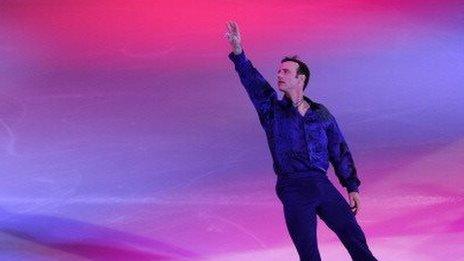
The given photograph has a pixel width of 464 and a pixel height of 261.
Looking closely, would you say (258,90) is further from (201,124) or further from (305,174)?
(201,124)

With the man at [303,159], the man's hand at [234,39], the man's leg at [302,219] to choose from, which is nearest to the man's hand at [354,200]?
the man at [303,159]

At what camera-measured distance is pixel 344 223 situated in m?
3.79

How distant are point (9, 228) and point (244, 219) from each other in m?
1.61

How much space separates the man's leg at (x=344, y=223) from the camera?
12.3 ft

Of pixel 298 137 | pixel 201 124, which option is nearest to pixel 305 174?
pixel 298 137

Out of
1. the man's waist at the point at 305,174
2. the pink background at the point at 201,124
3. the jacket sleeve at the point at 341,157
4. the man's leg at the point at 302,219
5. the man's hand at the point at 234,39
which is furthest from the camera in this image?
the pink background at the point at 201,124

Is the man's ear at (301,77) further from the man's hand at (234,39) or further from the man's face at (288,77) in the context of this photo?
the man's hand at (234,39)

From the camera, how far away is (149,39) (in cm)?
902

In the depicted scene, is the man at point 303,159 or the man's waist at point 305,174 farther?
the man's waist at point 305,174

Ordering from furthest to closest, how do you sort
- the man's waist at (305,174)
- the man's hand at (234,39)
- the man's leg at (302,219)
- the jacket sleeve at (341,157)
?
1. the man's hand at (234,39)
2. the jacket sleeve at (341,157)
3. the man's waist at (305,174)
4. the man's leg at (302,219)

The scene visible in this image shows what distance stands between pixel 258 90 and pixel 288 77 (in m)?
0.17

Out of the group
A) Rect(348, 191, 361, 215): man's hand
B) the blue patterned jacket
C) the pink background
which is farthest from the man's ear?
the pink background

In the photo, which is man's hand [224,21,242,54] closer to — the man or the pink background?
the man

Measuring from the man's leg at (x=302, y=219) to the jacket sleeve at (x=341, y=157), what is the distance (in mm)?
327
